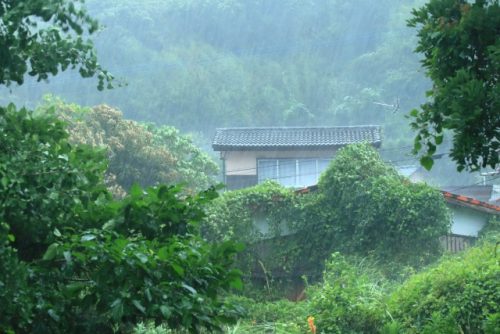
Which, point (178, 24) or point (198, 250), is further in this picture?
point (178, 24)

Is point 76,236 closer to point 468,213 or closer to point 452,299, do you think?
point 452,299

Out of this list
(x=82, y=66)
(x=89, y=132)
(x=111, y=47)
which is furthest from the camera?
(x=111, y=47)

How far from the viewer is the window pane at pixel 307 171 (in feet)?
84.5

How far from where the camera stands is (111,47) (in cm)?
3434

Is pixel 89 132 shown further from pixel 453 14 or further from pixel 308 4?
pixel 308 4

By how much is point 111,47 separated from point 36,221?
30.6 meters

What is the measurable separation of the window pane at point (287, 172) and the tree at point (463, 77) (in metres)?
20.5

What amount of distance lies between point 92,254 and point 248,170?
2111cm

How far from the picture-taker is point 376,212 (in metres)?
15.8

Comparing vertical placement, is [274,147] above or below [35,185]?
above

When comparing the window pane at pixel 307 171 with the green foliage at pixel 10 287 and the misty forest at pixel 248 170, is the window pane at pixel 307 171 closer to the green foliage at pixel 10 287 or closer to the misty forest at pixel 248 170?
the misty forest at pixel 248 170

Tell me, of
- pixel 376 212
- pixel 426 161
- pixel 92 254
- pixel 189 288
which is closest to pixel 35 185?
pixel 92 254

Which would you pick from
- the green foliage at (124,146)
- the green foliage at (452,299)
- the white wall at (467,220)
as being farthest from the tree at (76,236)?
the green foliage at (124,146)

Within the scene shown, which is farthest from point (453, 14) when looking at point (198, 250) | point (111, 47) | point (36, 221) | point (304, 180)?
point (111, 47)
